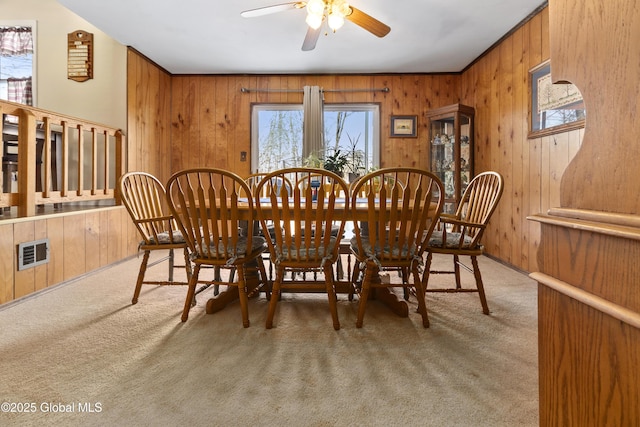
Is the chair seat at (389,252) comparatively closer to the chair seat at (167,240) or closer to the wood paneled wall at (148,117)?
the chair seat at (167,240)

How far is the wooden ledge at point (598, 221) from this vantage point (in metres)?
0.49

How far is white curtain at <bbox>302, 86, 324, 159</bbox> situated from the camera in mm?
4656

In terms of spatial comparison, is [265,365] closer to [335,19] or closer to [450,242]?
[450,242]

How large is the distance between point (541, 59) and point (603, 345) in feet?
10.4

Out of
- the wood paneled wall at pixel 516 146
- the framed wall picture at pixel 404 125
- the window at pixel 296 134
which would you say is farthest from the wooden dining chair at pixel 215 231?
the framed wall picture at pixel 404 125

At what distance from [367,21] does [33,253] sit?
2.84 m

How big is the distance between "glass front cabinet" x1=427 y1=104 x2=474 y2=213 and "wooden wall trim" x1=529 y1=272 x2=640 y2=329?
3494mm

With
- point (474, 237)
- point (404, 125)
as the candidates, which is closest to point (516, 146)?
point (404, 125)

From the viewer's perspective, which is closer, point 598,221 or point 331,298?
point 598,221

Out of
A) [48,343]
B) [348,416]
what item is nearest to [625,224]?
[348,416]

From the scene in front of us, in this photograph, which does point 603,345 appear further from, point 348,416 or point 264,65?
point 264,65

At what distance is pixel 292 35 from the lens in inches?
143

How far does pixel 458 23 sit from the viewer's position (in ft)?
10.8

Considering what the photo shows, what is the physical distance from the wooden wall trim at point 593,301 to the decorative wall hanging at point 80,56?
4747mm
